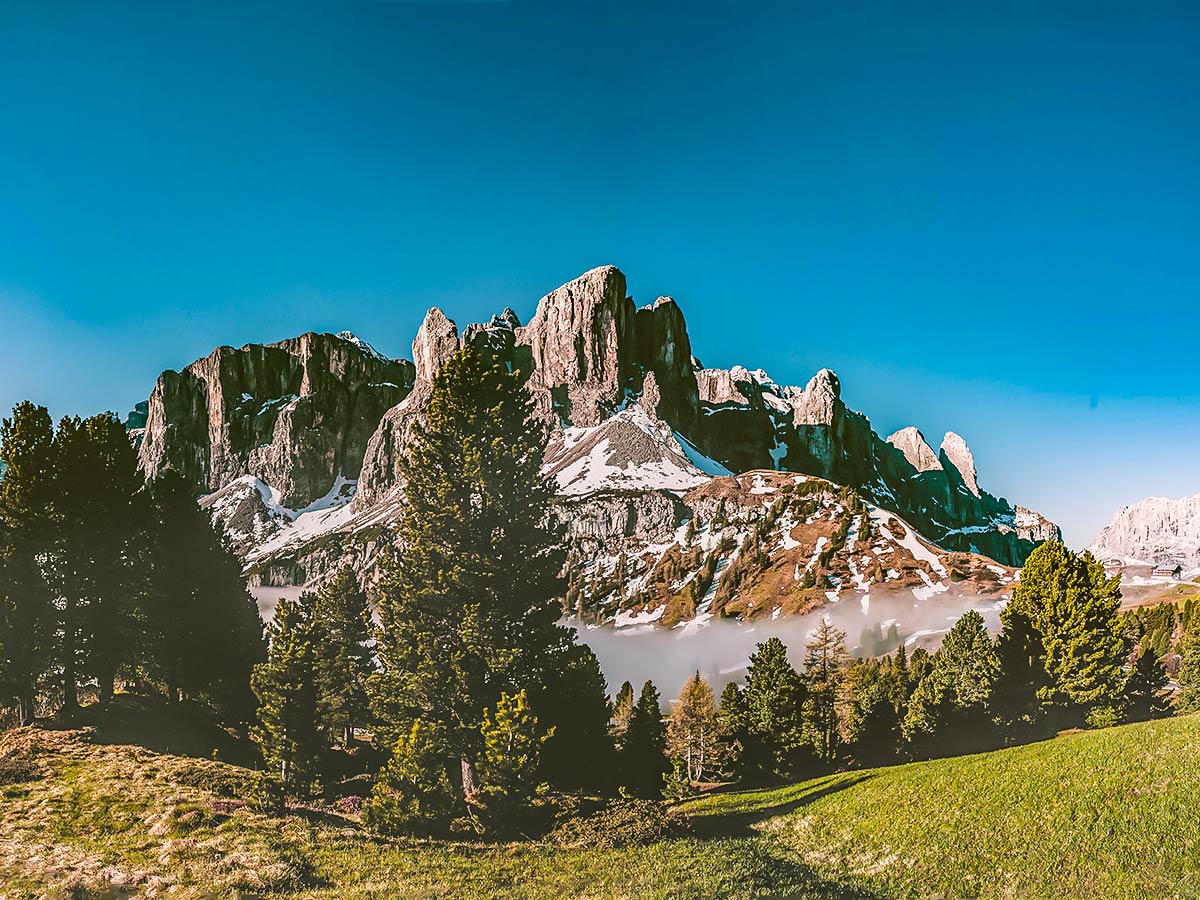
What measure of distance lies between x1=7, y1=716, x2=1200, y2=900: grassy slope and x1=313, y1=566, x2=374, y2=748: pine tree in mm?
19347

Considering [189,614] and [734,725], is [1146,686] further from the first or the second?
[189,614]

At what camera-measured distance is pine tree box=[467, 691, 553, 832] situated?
72.7 ft

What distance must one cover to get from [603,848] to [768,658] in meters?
41.1

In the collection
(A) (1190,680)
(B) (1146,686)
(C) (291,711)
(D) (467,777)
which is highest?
(C) (291,711)

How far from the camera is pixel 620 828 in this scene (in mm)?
22875

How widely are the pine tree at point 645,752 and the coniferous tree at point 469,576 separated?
63.5ft

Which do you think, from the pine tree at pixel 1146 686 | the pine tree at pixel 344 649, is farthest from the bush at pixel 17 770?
the pine tree at pixel 1146 686

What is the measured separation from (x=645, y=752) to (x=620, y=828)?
1192 inches

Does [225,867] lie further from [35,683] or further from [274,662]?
[35,683]

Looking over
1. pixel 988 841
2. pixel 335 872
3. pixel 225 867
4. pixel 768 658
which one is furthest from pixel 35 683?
pixel 768 658

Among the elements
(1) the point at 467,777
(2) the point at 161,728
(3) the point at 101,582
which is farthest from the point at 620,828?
(3) the point at 101,582

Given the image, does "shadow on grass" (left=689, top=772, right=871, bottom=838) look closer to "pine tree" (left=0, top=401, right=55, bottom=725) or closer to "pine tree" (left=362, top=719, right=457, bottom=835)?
"pine tree" (left=362, top=719, right=457, bottom=835)

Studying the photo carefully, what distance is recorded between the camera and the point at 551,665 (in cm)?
2664

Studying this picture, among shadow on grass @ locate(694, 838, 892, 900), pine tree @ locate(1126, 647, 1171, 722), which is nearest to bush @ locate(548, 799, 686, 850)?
shadow on grass @ locate(694, 838, 892, 900)
